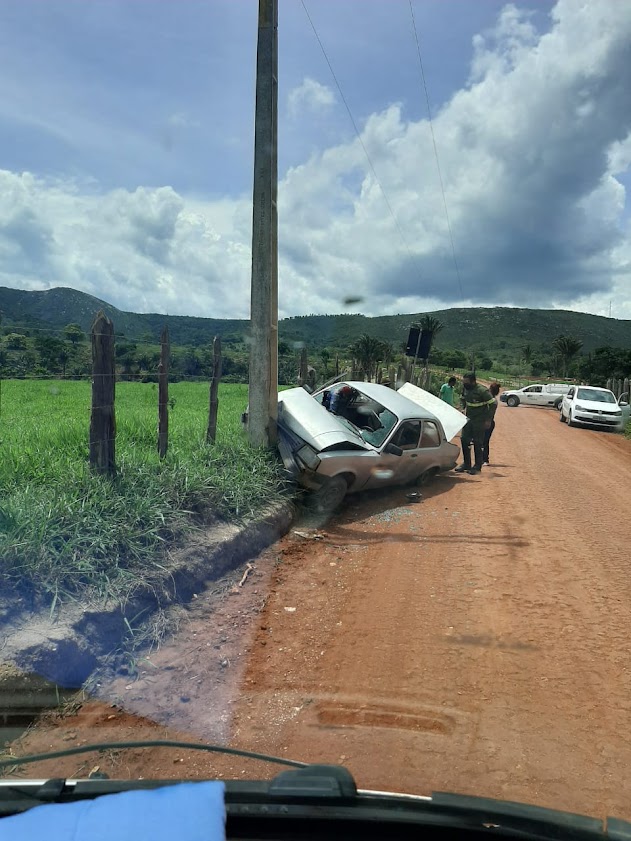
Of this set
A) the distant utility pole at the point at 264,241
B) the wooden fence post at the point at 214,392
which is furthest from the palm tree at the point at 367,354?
the wooden fence post at the point at 214,392

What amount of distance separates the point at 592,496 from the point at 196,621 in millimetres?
7135

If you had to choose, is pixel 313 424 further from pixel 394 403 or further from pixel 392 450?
pixel 394 403

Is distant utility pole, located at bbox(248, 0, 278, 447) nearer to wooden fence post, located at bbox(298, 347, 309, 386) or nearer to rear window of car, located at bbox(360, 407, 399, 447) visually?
rear window of car, located at bbox(360, 407, 399, 447)

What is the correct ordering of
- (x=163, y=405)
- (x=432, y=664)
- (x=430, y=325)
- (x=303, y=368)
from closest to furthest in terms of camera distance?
1. (x=432, y=664)
2. (x=163, y=405)
3. (x=303, y=368)
4. (x=430, y=325)

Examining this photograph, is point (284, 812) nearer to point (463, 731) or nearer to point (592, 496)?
point (463, 731)

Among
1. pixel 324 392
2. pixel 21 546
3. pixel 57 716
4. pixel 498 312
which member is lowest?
pixel 57 716

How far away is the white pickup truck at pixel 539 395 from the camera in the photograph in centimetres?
3589

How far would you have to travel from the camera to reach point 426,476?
36.0ft

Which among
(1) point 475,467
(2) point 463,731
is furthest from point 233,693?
(1) point 475,467

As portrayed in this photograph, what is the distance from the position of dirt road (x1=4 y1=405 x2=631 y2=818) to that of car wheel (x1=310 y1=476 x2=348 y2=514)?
82 centimetres

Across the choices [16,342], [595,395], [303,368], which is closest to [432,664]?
[16,342]

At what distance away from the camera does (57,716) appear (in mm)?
3855

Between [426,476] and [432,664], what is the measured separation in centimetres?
666

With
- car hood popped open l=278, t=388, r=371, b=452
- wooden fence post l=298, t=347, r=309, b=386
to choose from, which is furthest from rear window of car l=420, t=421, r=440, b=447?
wooden fence post l=298, t=347, r=309, b=386
